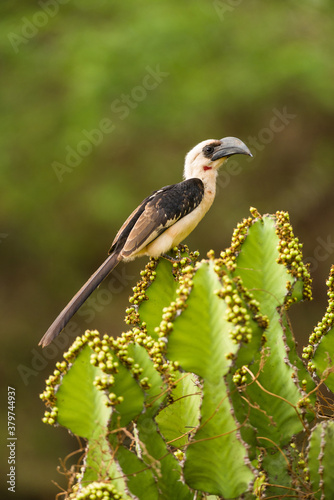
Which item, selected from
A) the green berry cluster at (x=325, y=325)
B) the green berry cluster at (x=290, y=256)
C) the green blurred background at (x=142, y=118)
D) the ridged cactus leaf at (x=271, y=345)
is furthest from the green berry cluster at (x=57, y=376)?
the green blurred background at (x=142, y=118)

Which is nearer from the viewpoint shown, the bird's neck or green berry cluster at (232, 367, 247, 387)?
green berry cluster at (232, 367, 247, 387)

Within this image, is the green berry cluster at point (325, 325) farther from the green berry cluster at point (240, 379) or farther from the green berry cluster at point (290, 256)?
the green berry cluster at point (240, 379)

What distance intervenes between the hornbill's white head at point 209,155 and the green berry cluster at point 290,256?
124 cm

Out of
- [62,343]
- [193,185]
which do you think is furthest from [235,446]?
[62,343]

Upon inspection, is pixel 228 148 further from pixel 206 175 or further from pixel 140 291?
pixel 140 291

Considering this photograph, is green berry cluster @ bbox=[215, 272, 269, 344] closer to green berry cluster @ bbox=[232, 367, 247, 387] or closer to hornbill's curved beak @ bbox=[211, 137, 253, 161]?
green berry cluster @ bbox=[232, 367, 247, 387]

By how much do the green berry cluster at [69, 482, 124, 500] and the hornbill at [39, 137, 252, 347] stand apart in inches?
44.4

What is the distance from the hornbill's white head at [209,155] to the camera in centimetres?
322

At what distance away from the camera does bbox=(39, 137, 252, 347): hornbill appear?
9.55 ft

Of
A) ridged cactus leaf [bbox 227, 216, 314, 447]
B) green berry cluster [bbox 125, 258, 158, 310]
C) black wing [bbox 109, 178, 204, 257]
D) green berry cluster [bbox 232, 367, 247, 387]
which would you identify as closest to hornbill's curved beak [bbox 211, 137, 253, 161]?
black wing [bbox 109, 178, 204, 257]

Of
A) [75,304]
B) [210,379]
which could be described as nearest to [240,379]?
[210,379]

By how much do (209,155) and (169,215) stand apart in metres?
0.47

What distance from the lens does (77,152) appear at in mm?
6516

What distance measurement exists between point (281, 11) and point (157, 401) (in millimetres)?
6317
